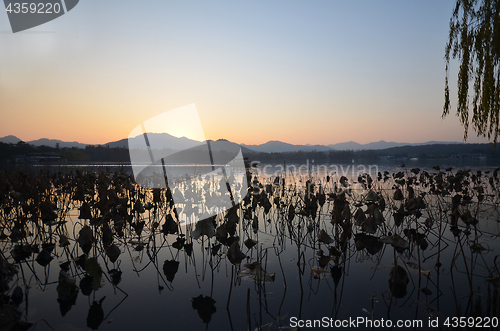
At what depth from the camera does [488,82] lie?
5109 millimetres

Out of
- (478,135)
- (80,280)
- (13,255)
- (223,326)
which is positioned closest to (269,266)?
A: (223,326)

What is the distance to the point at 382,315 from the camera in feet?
7.80

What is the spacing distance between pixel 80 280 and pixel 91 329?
43.0 inches

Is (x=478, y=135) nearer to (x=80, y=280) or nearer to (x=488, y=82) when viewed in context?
(x=488, y=82)

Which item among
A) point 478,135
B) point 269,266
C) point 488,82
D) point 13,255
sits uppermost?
point 488,82

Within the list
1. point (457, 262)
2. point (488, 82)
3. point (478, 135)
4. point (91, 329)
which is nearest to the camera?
point (91, 329)

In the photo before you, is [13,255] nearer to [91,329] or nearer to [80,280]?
[80,280]

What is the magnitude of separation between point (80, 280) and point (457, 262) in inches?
185

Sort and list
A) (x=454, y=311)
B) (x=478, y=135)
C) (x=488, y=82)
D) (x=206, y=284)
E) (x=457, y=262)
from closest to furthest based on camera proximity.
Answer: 1. (x=454, y=311)
2. (x=206, y=284)
3. (x=457, y=262)
4. (x=488, y=82)
5. (x=478, y=135)

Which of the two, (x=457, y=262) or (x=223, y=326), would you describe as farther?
(x=457, y=262)

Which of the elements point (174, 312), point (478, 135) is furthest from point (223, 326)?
point (478, 135)

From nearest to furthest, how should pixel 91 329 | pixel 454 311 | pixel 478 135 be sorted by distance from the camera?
1. pixel 91 329
2. pixel 454 311
3. pixel 478 135

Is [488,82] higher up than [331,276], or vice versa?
[488,82]

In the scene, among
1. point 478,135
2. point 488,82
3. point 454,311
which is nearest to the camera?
point 454,311
